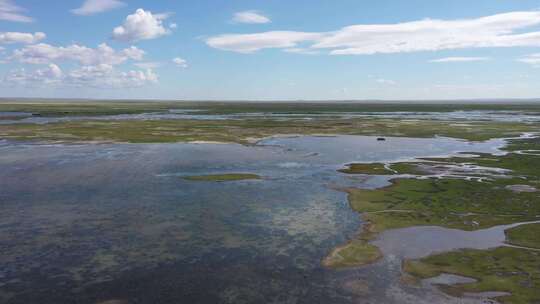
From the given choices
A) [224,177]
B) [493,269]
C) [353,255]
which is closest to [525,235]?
[493,269]

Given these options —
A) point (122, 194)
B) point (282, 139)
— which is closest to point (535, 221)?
point (122, 194)

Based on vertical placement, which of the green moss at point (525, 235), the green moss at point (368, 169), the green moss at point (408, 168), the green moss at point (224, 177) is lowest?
the green moss at point (525, 235)

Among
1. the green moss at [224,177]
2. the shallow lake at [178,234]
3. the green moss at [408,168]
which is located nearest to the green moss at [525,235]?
the shallow lake at [178,234]

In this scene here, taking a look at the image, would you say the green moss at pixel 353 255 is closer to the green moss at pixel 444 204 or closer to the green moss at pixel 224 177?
the green moss at pixel 444 204

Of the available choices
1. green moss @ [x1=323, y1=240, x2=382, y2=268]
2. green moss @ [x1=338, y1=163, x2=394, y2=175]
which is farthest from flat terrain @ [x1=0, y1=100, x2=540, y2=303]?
green moss @ [x1=338, y1=163, x2=394, y2=175]

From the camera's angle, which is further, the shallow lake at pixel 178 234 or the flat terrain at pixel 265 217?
the flat terrain at pixel 265 217

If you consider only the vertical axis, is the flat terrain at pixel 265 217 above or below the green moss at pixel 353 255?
above

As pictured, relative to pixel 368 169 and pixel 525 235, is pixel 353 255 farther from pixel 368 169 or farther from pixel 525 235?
pixel 368 169
